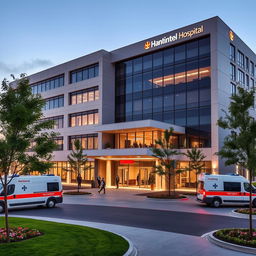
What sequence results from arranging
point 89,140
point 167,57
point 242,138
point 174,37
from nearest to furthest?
1. point 242,138
2. point 174,37
3. point 167,57
4. point 89,140

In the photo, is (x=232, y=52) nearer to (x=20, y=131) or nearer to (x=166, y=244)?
(x=166, y=244)

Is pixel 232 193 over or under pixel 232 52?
under

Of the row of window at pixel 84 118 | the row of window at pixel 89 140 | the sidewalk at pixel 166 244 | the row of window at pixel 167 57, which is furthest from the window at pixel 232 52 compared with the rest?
the sidewalk at pixel 166 244

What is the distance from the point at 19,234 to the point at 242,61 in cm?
4000

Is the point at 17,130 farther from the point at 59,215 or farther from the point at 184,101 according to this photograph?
the point at 184,101

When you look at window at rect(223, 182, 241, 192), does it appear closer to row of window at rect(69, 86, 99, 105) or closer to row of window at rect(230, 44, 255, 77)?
row of window at rect(230, 44, 255, 77)

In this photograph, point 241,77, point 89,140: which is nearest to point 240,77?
point 241,77

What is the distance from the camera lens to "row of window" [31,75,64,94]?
5498 centimetres

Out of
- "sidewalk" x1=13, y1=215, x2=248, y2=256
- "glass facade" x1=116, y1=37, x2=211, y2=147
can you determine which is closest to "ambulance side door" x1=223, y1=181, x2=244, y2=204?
"sidewalk" x1=13, y1=215, x2=248, y2=256

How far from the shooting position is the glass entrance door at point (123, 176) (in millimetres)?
42938

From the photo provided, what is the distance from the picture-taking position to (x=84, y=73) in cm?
5047

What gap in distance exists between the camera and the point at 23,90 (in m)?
12.5

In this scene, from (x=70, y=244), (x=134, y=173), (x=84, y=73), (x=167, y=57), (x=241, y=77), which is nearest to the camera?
(x=70, y=244)

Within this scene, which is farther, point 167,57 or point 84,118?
point 84,118
